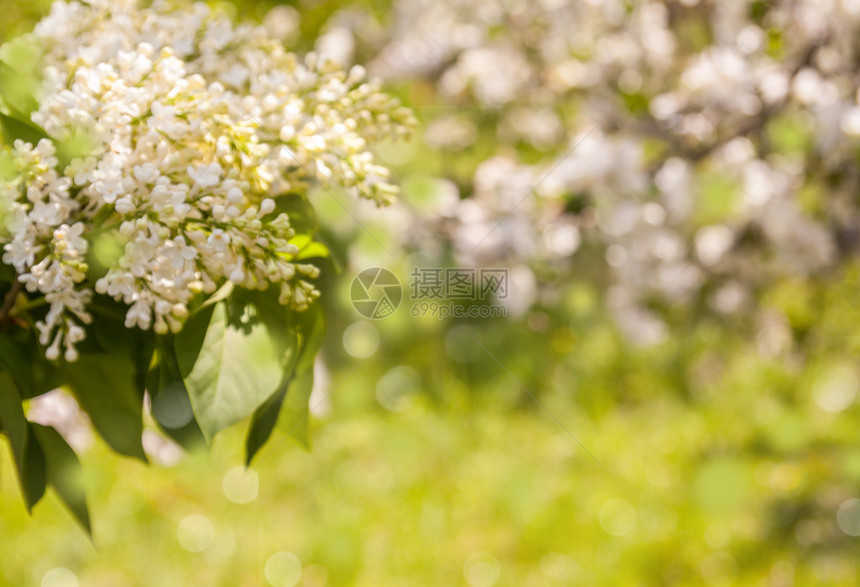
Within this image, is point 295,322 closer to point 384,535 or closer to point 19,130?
point 19,130

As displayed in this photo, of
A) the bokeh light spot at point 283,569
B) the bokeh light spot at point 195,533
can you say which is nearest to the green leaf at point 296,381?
the bokeh light spot at point 283,569

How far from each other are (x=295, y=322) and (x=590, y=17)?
4.70 feet

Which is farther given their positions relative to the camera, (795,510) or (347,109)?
(795,510)

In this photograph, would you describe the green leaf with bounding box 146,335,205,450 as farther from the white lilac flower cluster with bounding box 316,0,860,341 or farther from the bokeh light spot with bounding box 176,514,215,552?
the bokeh light spot with bounding box 176,514,215,552

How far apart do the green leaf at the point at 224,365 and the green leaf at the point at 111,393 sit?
0.07 meters

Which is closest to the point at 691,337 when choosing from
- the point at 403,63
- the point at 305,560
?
the point at 403,63

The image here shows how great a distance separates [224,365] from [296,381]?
0.22ft

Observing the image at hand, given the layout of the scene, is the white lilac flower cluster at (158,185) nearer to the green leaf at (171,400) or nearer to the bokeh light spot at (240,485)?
the green leaf at (171,400)

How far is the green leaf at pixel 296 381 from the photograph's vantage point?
1.54 feet

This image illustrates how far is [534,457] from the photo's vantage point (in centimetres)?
161

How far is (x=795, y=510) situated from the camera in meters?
1.42

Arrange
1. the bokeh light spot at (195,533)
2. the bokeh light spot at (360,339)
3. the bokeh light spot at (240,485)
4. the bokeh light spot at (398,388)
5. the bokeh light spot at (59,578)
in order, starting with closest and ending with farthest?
the bokeh light spot at (360,339) < the bokeh light spot at (59,578) < the bokeh light spot at (195,533) < the bokeh light spot at (240,485) < the bokeh light spot at (398,388)

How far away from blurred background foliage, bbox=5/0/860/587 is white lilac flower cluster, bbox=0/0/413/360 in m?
0.50

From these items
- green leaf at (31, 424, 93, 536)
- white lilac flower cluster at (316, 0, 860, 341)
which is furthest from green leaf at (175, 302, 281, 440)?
white lilac flower cluster at (316, 0, 860, 341)
